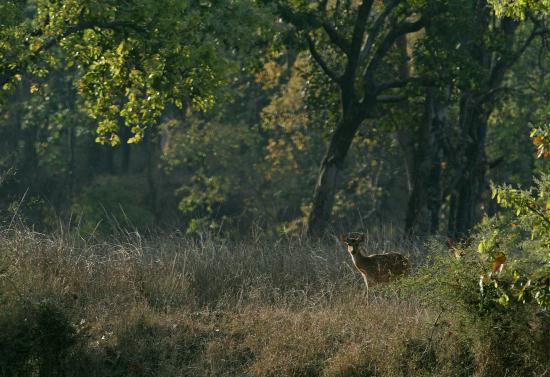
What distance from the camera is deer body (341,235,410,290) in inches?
624

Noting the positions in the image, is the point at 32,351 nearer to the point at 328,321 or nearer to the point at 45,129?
the point at 328,321

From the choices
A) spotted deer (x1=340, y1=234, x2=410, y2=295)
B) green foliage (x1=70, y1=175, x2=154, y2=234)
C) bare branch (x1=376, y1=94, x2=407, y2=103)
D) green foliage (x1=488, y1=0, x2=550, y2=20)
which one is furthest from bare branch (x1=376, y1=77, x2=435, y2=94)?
green foliage (x1=70, y1=175, x2=154, y2=234)

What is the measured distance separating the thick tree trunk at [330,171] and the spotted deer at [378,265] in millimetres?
8490

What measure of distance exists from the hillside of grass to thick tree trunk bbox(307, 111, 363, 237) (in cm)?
671

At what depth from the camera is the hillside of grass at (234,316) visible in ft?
41.7

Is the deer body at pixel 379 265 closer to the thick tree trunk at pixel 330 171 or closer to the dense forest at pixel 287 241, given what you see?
the dense forest at pixel 287 241

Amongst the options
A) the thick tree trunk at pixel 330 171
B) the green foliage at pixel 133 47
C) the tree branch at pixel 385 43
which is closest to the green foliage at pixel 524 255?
the green foliage at pixel 133 47

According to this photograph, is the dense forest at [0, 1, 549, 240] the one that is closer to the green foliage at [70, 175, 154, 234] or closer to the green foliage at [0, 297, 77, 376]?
the green foliage at [70, 175, 154, 234]

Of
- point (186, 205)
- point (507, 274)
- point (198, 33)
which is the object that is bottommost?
point (186, 205)

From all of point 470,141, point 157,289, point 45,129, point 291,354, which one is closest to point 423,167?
point 470,141

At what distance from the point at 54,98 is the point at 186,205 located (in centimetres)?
699

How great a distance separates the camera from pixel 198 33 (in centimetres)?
1931

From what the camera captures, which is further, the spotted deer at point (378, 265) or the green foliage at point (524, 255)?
the spotted deer at point (378, 265)

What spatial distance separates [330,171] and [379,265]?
9.19 meters
